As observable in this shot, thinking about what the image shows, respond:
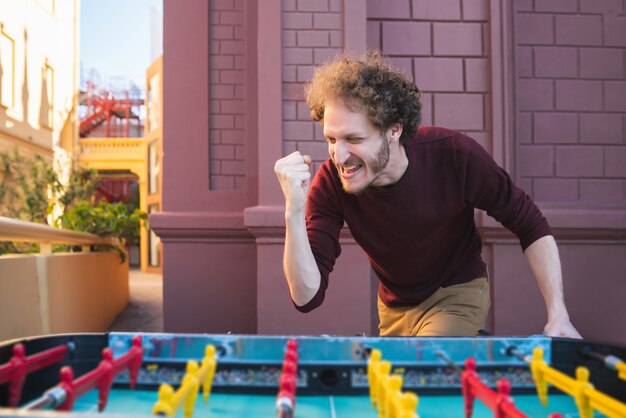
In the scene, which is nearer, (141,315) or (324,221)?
(324,221)

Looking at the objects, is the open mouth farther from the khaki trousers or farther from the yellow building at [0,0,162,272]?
the yellow building at [0,0,162,272]

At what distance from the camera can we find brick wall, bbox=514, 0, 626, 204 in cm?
412

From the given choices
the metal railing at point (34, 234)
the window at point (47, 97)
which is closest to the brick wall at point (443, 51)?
the metal railing at point (34, 234)

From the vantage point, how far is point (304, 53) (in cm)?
397

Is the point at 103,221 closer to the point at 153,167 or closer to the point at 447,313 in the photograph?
the point at 447,313

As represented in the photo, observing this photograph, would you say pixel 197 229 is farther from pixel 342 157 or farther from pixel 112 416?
pixel 112 416

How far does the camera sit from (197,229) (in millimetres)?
4445

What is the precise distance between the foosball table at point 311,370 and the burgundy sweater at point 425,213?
24.6 inches

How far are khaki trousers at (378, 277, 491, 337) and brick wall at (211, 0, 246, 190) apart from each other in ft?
8.34

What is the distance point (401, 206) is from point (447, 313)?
1.41 ft

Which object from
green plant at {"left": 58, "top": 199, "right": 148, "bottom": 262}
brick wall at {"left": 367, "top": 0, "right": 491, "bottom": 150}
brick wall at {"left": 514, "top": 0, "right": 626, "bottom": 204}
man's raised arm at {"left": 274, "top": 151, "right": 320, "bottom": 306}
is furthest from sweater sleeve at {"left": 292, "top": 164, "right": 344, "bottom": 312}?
green plant at {"left": 58, "top": 199, "right": 148, "bottom": 262}

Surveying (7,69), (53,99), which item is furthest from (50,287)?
(53,99)

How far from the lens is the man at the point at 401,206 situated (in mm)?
1943

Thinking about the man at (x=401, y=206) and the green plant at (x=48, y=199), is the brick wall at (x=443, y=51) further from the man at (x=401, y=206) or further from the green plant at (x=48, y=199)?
the green plant at (x=48, y=199)
